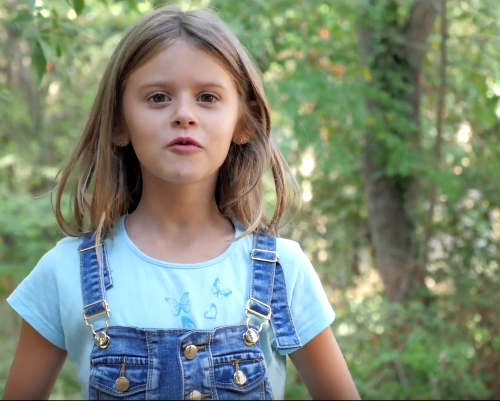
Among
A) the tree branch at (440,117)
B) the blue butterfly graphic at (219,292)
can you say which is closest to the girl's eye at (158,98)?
the blue butterfly graphic at (219,292)

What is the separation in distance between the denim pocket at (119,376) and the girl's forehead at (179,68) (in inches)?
23.2

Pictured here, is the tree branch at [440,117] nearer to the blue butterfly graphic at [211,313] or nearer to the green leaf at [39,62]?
the green leaf at [39,62]

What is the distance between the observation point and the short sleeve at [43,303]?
5.10ft

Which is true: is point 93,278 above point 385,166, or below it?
below

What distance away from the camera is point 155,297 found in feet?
5.09

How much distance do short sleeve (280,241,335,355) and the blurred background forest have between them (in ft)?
5.65

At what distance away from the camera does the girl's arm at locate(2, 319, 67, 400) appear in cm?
154

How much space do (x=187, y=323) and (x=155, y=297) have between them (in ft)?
0.30

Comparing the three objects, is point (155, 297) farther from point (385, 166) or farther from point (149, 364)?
point (385, 166)

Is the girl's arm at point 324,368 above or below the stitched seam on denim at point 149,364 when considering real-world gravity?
below

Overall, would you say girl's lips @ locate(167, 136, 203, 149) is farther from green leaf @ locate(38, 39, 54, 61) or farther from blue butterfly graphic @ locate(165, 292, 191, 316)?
green leaf @ locate(38, 39, 54, 61)

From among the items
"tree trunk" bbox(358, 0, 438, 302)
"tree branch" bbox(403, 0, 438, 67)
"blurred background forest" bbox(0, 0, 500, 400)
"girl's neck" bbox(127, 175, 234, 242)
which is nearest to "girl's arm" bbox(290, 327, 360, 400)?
"girl's neck" bbox(127, 175, 234, 242)

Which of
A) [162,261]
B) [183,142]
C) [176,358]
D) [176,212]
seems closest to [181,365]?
[176,358]

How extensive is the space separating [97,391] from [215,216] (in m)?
0.49
